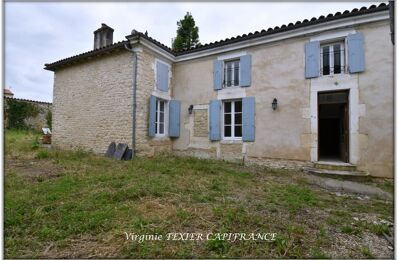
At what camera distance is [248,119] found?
709 centimetres

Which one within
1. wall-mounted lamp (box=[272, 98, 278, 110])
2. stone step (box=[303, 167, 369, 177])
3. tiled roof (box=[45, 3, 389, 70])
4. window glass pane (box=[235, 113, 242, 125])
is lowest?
stone step (box=[303, 167, 369, 177])

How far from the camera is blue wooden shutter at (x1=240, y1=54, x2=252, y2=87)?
720cm

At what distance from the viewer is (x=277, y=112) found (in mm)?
6738

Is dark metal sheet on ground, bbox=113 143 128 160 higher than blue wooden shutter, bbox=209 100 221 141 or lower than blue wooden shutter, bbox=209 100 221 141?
lower

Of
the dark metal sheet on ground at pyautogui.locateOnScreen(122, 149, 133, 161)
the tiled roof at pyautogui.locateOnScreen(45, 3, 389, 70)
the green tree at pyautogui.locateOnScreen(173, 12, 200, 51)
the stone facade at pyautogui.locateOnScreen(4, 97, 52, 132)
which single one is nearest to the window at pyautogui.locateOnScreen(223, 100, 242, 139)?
the tiled roof at pyautogui.locateOnScreen(45, 3, 389, 70)

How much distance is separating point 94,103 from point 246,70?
5.53 metres

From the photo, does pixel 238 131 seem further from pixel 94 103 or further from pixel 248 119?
pixel 94 103

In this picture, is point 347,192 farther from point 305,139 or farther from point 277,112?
point 277,112

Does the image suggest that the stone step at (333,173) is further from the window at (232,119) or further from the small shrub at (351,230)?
the small shrub at (351,230)

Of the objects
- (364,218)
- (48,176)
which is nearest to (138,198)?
(48,176)

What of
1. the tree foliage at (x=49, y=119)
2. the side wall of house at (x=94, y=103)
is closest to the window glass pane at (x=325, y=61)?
the side wall of house at (x=94, y=103)

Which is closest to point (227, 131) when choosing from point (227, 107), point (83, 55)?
point (227, 107)

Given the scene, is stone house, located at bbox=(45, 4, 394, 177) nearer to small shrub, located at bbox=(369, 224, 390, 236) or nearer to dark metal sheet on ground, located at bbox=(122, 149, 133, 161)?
dark metal sheet on ground, located at bbox=(122, 149, 133, 161)

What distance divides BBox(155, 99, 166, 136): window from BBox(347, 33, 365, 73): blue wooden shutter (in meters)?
5.88
